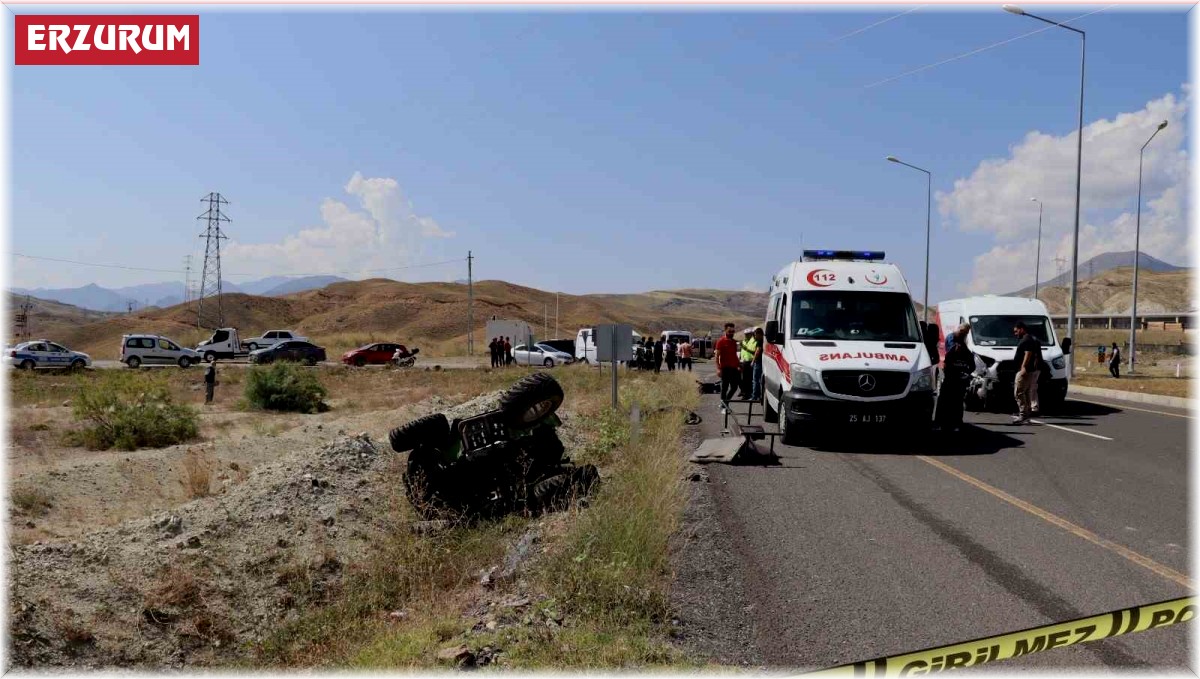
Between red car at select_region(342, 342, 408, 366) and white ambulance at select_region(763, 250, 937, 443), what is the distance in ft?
135

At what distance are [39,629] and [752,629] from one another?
18.3ft

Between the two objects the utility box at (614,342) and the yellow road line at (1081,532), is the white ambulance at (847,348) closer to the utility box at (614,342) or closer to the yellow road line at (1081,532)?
the yellow road line at (1081,532)

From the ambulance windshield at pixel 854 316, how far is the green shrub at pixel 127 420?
13.3 meters

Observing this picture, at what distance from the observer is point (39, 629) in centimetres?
731

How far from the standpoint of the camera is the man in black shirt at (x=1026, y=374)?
1653cm

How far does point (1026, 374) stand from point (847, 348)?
17.6 ft

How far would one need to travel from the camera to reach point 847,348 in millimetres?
13273

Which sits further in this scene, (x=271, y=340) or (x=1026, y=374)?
(x=271, y=340)

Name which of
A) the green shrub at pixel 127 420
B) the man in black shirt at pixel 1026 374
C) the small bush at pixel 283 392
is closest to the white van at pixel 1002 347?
the man in black shirt at pixel 1026 374

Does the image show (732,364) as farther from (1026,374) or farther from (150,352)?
(150,352)

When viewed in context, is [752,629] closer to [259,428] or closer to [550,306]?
[259,428]

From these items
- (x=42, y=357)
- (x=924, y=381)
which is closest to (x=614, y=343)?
(x=924, y=381)

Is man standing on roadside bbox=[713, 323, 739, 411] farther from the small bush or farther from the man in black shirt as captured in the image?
the small bush

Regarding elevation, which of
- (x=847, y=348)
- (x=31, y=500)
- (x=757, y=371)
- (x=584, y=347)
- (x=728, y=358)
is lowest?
(x=31, y=500)
